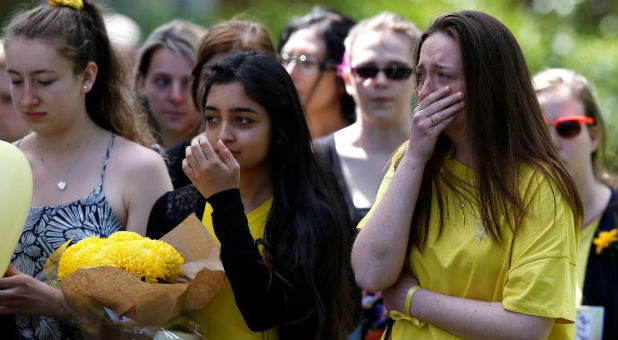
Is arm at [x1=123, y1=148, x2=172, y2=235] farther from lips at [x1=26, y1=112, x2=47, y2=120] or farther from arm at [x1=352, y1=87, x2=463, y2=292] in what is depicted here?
arm at [x1=352, y1=87, x2=463, y2=292]

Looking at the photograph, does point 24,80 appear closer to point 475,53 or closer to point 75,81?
point 75,81

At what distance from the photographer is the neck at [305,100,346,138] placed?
4.93 metres

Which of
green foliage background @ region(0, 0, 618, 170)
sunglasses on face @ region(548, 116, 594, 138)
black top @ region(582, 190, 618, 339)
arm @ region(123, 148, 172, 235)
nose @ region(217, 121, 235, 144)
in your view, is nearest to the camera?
nose @ region(217, 121, 235, 144)

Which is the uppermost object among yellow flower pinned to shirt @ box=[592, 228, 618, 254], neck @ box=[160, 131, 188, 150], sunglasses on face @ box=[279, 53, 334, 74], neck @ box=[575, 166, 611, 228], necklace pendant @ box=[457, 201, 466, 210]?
necklace pendant @ box=[457, 201, 466, 210]

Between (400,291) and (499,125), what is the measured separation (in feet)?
2.01

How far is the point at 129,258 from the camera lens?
2.56 meters

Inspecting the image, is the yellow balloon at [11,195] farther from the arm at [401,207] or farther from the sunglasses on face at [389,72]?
the sunglasses on face at [389,72]

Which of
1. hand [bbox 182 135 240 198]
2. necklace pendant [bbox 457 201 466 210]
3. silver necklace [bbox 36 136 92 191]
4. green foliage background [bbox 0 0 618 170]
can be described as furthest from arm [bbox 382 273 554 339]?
green foliage background [bbox 0 0 618 170]

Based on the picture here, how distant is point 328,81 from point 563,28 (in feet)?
19.9

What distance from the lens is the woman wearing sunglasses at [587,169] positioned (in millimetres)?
3637

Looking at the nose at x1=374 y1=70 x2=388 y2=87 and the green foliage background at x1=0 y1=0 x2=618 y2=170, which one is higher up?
the nose at x1=374 y1=70 x2=388 y2=87

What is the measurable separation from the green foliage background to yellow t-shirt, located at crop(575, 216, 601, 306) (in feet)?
9.12

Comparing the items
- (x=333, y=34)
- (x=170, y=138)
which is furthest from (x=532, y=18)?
(x=170, y=138)

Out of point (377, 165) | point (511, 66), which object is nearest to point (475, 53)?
point (511, 66)
